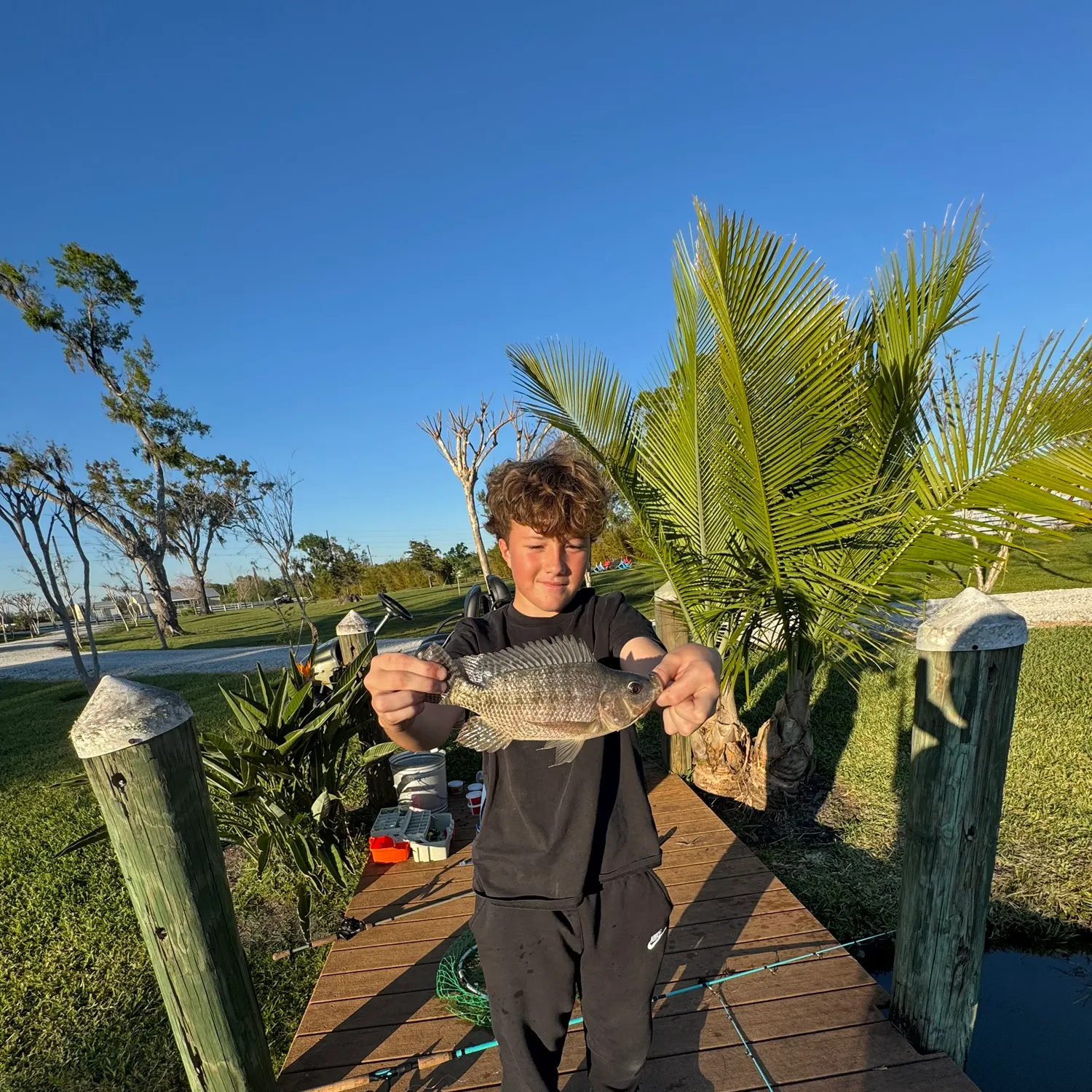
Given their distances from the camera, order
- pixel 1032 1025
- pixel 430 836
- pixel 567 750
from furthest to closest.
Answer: pixel 430 836, pixel 1032 1025, pixel 567 750

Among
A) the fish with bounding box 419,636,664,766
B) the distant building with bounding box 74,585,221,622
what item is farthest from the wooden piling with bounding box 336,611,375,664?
the distant building with bounding box 74,585,221,622

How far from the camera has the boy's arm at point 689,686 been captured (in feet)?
5.44

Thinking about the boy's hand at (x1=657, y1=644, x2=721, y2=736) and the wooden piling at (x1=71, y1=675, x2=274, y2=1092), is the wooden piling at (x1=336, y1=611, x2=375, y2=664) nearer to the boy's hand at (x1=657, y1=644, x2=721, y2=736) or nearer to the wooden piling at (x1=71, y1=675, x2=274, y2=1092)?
the wooden piling at (x1=71, y1=675, x2=274, y2=1092)

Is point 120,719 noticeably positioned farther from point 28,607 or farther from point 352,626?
point 28,607

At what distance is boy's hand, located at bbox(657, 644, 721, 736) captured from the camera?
5.44 feet

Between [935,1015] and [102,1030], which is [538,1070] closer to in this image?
[935,1015]

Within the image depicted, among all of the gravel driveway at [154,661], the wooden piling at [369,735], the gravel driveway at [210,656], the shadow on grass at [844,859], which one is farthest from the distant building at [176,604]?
the shadow on grass at [844,859]

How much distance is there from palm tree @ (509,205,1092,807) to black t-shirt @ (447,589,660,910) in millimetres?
2316

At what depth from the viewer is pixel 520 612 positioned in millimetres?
2164

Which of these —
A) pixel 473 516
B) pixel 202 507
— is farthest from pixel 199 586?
pixel 473 516

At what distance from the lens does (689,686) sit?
5.45 ft

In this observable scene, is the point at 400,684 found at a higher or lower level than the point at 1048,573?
higher

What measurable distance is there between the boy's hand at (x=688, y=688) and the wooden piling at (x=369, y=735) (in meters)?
3.96

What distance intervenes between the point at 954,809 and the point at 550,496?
2126 mm
